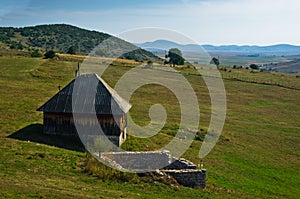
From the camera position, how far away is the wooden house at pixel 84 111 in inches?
1105

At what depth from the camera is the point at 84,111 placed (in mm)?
27828

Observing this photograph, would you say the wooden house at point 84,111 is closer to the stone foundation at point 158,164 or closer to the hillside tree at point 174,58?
the stone foundation at point 158,164

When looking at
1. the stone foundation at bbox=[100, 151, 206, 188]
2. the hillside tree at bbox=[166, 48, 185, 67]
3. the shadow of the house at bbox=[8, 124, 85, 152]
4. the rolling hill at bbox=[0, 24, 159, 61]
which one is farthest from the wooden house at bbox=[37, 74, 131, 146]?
the rolling hill at bbox=[0, 24, 159, 61]

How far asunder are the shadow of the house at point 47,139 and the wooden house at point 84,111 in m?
0.54

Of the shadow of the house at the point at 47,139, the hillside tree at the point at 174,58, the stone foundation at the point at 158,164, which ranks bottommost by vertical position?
the stone foundation at the point at 158,164

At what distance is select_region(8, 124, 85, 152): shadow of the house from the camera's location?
26328 mm

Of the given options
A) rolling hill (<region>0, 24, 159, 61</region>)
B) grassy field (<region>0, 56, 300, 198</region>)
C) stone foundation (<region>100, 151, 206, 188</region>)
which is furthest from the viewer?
rolling hill (<region>0, 24, 159, 61</region>)

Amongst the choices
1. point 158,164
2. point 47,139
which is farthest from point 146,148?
point 47,139

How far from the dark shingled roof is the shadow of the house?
1.97m

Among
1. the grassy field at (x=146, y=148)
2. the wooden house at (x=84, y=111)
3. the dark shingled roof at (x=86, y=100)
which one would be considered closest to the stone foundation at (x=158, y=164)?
the grassy field at (x=146, y=148)

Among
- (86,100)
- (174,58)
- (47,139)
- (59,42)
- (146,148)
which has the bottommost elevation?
(146,148)

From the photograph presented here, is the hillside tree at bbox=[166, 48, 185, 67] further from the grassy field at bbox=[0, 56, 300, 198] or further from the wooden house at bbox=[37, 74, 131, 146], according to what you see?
the wooden house at bbox=[37, 74, 131, 146]

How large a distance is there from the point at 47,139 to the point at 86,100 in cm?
415

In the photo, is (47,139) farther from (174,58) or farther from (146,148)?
(174,58)
